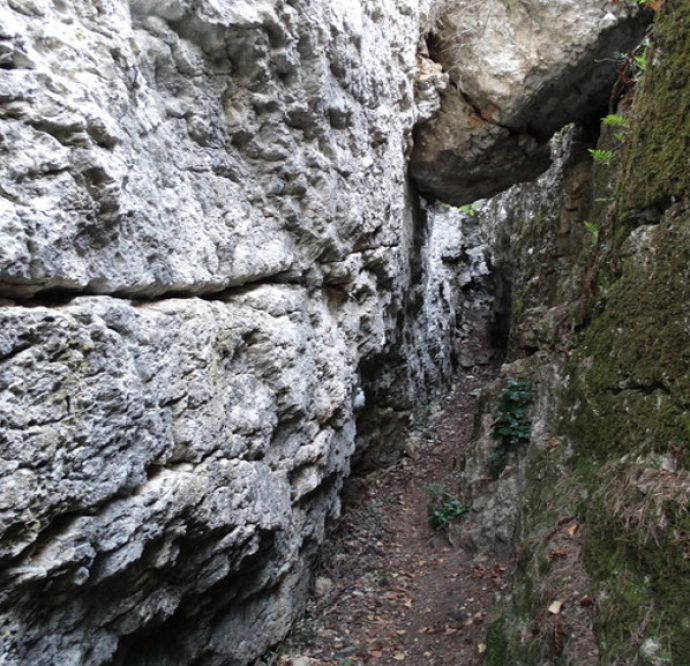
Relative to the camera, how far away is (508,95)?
9031mm

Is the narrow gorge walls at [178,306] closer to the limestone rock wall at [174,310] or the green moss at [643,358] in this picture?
the limestone rock wall at [174,310]

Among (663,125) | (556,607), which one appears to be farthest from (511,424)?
(663,125)

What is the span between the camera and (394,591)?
7.02m

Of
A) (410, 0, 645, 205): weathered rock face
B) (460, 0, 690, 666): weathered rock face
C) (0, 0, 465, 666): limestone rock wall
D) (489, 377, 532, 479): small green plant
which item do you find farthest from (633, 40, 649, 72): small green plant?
(489, 377, 532, 479): small green plant

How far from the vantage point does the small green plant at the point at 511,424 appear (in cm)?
793

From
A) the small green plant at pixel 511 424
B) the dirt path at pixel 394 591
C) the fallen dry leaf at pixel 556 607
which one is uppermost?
the small green plant at pixel 511 424

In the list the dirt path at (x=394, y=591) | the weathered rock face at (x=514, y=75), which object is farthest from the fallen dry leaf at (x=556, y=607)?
the weathered rock face at (x=514, y=75)

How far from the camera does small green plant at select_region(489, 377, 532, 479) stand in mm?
7934

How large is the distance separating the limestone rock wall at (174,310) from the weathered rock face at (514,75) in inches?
97.4

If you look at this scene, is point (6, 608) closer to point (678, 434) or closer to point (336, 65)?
point (678, 434)

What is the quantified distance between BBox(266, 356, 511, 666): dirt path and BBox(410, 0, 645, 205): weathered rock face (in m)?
5.22

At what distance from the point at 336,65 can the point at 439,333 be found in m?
8.84

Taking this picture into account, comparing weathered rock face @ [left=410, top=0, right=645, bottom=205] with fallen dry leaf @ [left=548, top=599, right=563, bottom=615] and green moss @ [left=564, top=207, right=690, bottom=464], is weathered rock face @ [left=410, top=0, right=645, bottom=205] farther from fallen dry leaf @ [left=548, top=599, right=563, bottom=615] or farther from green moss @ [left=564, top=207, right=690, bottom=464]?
fallen dry leaf @ [left=548, top=599, right=563, bottom=615]

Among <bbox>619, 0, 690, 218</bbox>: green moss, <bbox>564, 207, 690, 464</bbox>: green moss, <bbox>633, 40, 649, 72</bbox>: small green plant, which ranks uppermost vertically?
<bbox>633, 40, 649, 72</bbox>: small green plant
